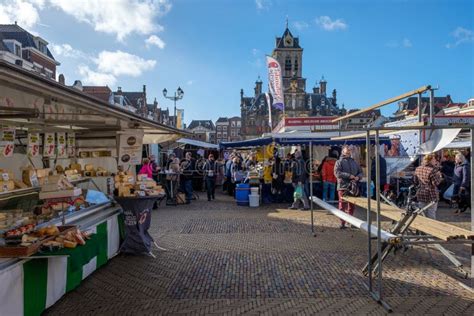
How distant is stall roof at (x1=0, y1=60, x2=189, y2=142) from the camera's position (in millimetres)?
2468

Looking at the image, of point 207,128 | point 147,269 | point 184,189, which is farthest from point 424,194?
point 207,128

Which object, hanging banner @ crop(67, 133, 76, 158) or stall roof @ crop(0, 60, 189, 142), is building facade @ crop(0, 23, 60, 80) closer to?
hanging banner @ crop(67, 133, 76, 158)

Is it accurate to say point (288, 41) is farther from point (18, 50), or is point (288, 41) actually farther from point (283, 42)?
point (18, 50)

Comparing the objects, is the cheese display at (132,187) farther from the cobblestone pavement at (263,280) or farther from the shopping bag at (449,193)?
the shopping bag at (449,193)

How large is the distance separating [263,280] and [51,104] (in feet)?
11.3

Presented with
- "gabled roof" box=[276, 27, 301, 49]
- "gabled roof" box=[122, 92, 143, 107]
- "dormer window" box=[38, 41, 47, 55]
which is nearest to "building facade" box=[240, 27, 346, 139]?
"gabled roof" box=[276, 27, 301, 49]

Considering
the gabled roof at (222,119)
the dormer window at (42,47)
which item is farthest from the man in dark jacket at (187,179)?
the gabled roof at (222,119)

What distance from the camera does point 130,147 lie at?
23.0ft

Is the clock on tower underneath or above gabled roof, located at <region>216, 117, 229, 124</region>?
above

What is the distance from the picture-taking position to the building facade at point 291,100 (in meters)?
78.4

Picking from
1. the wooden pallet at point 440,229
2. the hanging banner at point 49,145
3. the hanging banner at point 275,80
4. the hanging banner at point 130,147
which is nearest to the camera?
the wooden pallet at point 440,229

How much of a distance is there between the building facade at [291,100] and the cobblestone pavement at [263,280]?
7025cm

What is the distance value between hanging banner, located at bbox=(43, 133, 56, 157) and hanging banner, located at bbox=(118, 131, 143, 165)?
1.28 meters

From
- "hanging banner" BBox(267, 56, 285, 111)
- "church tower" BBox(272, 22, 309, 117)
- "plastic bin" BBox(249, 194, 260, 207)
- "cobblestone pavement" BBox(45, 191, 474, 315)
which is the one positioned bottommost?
"cobblestone pavement" BBox(45, 191, 474, 315)
